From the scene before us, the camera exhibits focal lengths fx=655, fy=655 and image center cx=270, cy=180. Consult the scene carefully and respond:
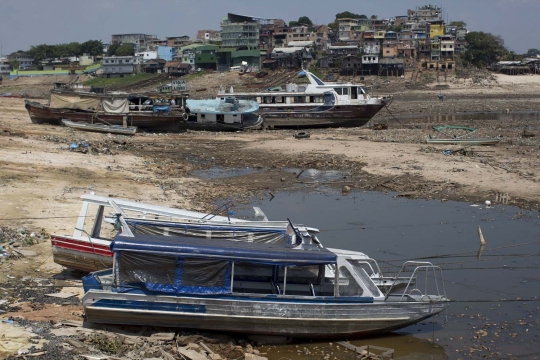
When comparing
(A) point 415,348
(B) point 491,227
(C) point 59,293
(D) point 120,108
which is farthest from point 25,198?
(D) point 120,108

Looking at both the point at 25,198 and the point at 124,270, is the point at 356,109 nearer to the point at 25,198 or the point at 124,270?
the point at 25,198

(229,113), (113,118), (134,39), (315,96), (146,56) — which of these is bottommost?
(113,118)

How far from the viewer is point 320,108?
43.8 meters

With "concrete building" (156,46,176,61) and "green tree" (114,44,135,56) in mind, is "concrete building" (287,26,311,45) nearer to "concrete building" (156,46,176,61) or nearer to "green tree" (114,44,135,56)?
"concrete building" (156,46,176,61)

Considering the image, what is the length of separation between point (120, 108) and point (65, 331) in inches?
1310

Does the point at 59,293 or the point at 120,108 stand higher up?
the point at 120,108

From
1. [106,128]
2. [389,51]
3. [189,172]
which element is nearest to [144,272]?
[189,172]

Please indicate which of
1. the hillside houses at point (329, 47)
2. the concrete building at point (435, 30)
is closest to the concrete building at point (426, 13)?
the hillside houses at point (329, 47)

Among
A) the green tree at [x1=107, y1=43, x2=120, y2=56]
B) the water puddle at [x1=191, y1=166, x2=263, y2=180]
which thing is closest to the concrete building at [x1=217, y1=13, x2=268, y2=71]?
the green tree at [x1=107, y1=43, x2=120, y2=56]

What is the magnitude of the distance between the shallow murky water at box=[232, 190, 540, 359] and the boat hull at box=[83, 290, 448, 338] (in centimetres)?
43

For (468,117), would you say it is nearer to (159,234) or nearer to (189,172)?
(189,172)

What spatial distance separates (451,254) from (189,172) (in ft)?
45.8

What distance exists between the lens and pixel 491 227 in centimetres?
1909

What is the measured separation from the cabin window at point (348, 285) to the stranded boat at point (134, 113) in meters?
32.0
